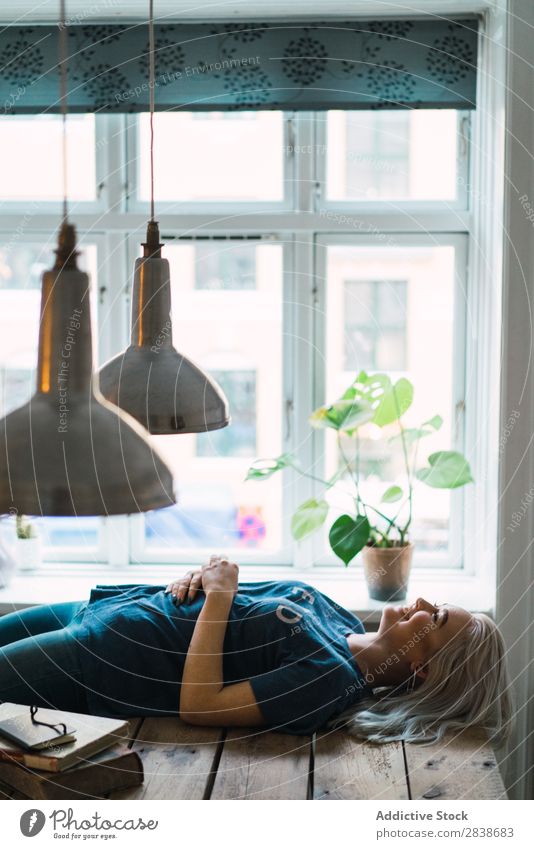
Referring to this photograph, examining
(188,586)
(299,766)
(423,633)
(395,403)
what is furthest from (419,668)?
(395,403)

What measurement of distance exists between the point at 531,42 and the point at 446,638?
148 centimetres

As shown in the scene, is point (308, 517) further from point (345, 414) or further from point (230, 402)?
point (230, 402)

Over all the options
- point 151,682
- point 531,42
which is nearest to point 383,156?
point 531,42

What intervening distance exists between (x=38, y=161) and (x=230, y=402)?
94 cm

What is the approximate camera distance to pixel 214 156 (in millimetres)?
2951

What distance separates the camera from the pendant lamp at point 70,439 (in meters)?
0.87

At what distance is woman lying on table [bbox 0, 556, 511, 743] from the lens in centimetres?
207

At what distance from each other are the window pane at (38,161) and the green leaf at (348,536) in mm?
1239

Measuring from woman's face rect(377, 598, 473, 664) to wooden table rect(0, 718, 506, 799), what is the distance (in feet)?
0.69

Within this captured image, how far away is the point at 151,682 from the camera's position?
216 cm

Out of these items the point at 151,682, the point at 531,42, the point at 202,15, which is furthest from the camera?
the point at 202,15

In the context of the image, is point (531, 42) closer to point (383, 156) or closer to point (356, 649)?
point (383, 156)

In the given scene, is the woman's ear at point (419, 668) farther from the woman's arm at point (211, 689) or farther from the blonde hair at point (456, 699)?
the woman's arm at point (211, 689)

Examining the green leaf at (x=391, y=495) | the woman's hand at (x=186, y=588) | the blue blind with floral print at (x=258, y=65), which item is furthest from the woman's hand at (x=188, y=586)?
the blue blind with floral print at (x=258, y=65)
